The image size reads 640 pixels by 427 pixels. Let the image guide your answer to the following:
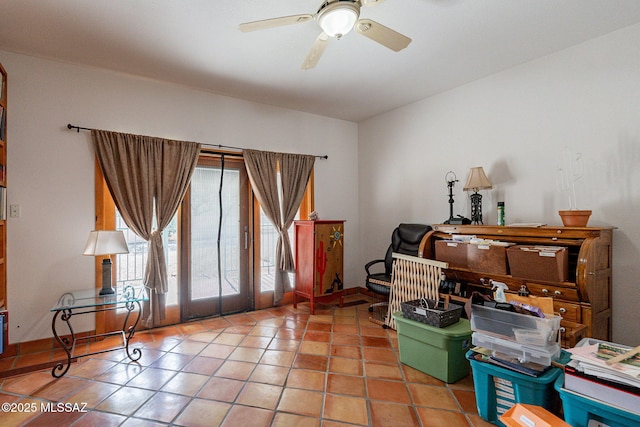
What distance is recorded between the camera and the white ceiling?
88.8 inches

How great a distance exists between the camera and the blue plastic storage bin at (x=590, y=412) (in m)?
1.36

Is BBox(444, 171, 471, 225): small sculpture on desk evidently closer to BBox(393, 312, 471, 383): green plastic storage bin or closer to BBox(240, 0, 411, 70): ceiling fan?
BBox(393, 312, 471, 383): green plastic storage bin

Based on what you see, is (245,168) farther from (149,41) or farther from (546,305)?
(546,305)

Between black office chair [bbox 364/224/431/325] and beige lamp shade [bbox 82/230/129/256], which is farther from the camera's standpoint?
black office chair [bbox 364/224/431/325]

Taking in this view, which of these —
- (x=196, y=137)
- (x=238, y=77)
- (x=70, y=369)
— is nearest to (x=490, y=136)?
(x=238, y=77)

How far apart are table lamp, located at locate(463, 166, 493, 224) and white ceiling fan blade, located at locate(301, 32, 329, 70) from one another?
2.03 m

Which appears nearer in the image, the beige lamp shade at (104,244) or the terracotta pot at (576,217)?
the terracotta pot at (576,217)

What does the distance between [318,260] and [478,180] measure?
2.11 m

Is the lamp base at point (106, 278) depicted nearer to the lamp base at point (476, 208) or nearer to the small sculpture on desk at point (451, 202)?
the small sculpture on desk at point (451, 202)

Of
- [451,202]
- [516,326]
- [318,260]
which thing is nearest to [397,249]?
[451,202]

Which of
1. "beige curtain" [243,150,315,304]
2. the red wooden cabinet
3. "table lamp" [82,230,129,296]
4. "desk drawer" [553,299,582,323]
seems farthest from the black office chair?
"table lamp" [82,230,129,296]

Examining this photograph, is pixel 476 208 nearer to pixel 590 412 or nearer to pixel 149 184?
pixel 590 412

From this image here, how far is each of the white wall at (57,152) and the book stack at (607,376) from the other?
3950 millimetres

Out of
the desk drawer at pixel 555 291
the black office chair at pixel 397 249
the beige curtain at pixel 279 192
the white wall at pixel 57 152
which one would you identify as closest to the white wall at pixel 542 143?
the black office chair at pixel 397 249
